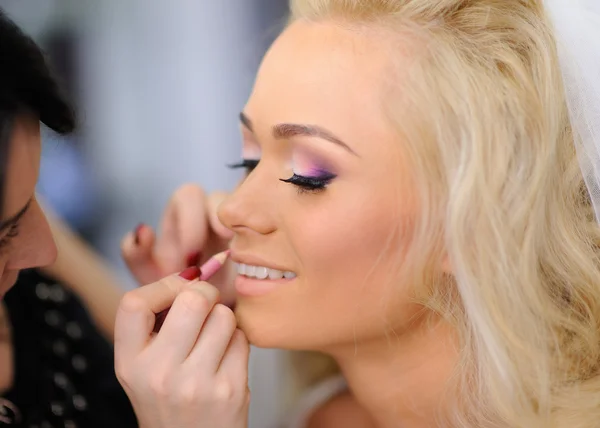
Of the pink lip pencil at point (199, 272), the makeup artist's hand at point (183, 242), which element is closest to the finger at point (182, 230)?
the makeup artist's hand at point (183, 242)

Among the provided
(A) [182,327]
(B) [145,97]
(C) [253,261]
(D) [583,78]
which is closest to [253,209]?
(C) [253,261]

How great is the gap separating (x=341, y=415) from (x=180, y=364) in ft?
1.46

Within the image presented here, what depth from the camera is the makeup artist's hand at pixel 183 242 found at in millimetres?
1018

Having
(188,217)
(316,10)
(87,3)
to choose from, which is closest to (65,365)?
(188,217)

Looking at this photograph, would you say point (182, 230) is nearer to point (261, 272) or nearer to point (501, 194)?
point (261, 272)

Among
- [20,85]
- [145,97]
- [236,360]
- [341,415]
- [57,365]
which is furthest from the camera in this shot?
[145,97]

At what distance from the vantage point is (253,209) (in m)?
0.80

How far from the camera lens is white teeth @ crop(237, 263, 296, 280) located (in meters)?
0.80

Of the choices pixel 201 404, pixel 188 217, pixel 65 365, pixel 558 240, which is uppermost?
pixel 558 240

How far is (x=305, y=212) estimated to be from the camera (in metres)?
0.77

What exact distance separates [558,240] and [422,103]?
23 cm

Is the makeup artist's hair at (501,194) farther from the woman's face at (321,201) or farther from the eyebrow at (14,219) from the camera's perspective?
the eyebrow at (14,219)

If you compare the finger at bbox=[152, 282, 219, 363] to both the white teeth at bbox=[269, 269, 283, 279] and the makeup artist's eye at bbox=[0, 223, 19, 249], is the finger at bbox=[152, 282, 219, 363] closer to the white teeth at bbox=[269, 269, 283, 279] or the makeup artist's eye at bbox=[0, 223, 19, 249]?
the white teeth at bbox=[269, 269, 283, 279]

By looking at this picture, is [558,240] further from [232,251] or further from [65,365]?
[65,365]
